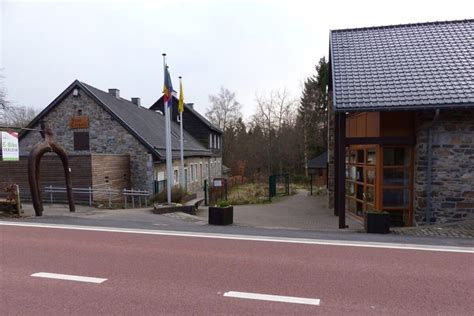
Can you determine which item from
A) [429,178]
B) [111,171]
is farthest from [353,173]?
[111,171]

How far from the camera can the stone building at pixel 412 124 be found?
10.9 m

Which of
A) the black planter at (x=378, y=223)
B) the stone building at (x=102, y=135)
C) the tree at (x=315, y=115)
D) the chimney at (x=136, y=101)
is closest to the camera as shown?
the black planter at (x=378, y=223)

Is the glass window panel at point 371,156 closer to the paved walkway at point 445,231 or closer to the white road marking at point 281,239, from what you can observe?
the paved walkway at point 445,231

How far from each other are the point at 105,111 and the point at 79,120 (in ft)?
6.17

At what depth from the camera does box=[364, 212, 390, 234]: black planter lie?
924 cm

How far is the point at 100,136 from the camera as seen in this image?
22.4 meters

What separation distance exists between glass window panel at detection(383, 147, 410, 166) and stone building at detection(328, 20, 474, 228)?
0.10ft

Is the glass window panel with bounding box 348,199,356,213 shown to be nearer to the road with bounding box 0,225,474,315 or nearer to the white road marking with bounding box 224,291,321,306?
the road with bounding box 0,225,474,315

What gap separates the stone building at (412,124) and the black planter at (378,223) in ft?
5.95

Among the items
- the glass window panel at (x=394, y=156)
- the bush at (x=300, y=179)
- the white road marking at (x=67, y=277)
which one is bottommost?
the bush at (x=300, y=179)

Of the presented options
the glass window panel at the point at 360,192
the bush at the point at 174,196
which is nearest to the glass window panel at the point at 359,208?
the glass window panel at the point at 360,192

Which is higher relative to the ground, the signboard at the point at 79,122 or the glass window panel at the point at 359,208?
the signboard at the point at 79,122

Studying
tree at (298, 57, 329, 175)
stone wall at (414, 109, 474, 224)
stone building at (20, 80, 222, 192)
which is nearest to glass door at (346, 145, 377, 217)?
stone wall at (414, 109, 474, 224)

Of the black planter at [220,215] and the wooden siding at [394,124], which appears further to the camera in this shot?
the wooden siding at [394,124]
